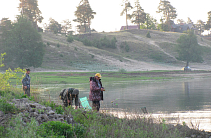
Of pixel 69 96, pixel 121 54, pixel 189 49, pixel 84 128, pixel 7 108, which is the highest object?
pixel 189 49

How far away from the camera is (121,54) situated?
7800 cm

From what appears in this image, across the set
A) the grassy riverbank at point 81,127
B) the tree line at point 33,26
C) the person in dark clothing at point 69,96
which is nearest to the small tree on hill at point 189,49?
the tree line at point 33,26

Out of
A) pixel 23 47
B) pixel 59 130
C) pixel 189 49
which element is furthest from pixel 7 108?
pixel 189 49

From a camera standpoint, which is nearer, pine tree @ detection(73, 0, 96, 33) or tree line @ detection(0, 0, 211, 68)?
tree line @ detection(0, 0, 211, 68)

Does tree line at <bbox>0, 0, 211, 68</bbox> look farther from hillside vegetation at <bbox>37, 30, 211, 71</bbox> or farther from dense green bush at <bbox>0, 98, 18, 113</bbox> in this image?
dense green bush at <bbox>0, 98, 18, 113</bbox>

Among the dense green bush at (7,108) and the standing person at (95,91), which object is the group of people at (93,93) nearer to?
the standing person at (95,91)

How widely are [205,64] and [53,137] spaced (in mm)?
77542

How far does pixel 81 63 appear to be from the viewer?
194 feet

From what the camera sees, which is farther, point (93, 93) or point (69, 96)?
point (69, 96)

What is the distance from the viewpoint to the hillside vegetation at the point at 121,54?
58.3 meters

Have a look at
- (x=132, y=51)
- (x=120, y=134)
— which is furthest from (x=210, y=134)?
(x=132, y=51)

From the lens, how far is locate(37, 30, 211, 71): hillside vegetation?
191 feet

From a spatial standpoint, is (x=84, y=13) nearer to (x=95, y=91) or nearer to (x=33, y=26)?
(x=33, y=26)

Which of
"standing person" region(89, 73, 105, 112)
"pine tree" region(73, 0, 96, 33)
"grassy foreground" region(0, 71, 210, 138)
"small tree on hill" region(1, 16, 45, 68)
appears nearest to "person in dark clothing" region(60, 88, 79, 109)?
"standing person" region(89, 73, 105, 112)
